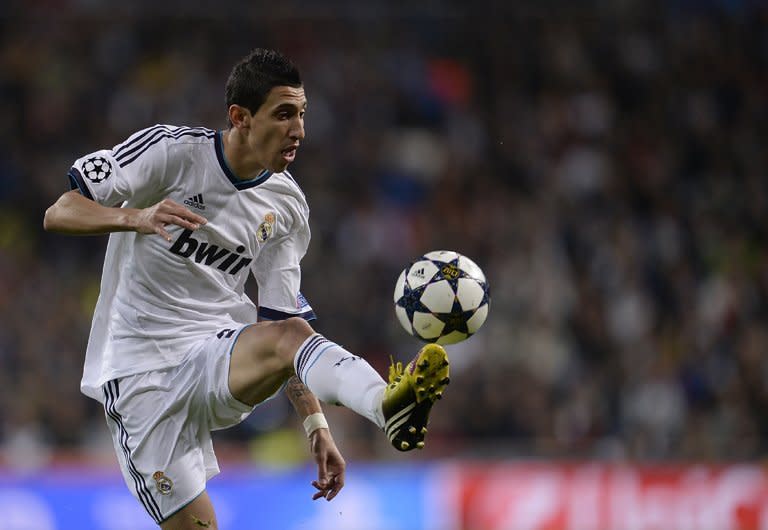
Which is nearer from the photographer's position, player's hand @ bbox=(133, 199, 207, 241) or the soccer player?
player's hand @ bbox=(133, 199, 207, 241)

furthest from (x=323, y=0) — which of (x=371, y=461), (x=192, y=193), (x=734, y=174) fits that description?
(x=192, y=193)

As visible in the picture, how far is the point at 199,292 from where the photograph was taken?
18.4 ft

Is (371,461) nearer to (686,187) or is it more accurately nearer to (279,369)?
(686,187)

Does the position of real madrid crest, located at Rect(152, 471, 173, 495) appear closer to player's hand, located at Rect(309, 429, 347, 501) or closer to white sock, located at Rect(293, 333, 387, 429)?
player's hand, located at Rect(309, 429, 347, 501)

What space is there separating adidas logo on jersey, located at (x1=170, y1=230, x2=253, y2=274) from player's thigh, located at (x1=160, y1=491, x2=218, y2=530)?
3.54ft

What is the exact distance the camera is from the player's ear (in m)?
5.31

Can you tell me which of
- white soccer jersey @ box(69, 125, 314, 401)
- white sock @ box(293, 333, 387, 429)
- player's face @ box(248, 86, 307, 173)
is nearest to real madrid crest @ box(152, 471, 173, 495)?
white soccer jersey @ box(69, 125, 314, 401)

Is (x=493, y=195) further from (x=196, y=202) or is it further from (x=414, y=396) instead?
(x=414, y=396)

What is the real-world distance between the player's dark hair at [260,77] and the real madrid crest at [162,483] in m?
1.72

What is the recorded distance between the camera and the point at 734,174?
543 inches

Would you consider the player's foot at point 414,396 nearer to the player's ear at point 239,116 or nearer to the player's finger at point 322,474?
the player's finger at point 322,474

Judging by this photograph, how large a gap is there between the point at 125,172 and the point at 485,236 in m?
8.50

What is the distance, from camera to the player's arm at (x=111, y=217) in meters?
4.62

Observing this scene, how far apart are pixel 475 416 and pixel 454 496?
1.04 metres
